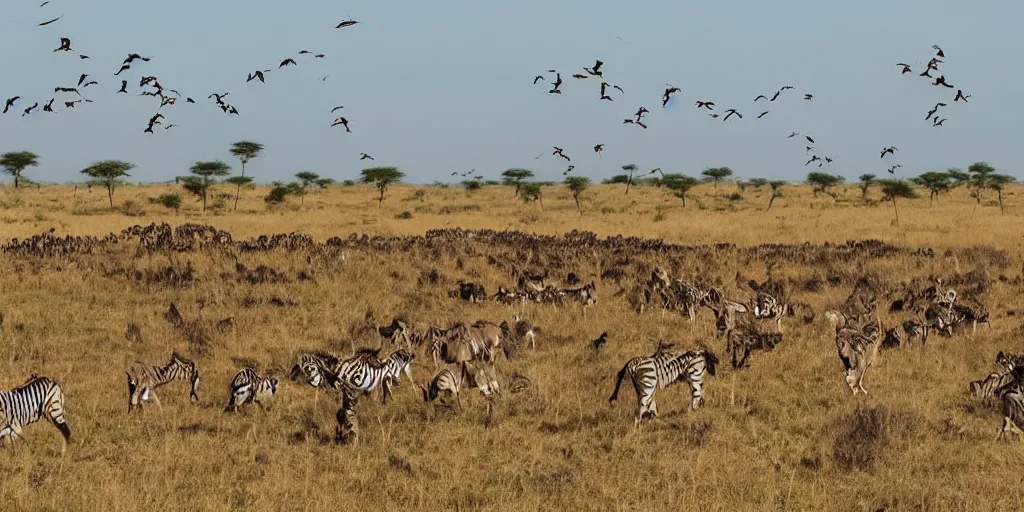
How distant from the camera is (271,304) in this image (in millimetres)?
18609

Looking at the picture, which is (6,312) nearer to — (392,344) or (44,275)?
(44,275)

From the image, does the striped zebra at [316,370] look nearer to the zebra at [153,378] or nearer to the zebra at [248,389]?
the zebra at [248,389]

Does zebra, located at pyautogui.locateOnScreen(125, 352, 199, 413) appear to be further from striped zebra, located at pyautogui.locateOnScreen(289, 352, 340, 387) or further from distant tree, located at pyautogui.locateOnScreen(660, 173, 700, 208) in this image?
distant tree, located at pyautogui.locateOnScreen(660, 173, 700, 208)

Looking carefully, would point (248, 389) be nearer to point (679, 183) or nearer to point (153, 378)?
point (153, 378)

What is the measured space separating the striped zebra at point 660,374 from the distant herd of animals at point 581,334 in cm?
2

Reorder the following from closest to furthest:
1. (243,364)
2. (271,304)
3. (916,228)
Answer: (243,364), (271,304), (916,228)

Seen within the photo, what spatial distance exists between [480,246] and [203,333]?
45.3 ft

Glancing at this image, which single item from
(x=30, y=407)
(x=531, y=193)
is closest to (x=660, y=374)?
(x=30, y=407)

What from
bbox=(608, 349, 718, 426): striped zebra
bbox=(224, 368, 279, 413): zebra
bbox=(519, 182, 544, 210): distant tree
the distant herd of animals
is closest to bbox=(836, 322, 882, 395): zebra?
the distant herd of animals

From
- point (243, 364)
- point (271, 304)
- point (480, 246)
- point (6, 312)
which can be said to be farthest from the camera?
point (480, 246)

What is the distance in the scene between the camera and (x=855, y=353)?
12242mm

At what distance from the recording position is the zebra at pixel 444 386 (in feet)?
36.4

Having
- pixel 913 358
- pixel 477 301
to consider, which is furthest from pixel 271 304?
pixel 913 358

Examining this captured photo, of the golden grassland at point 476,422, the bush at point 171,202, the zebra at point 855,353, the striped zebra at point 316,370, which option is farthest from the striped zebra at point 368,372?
the bush at point 171,202
